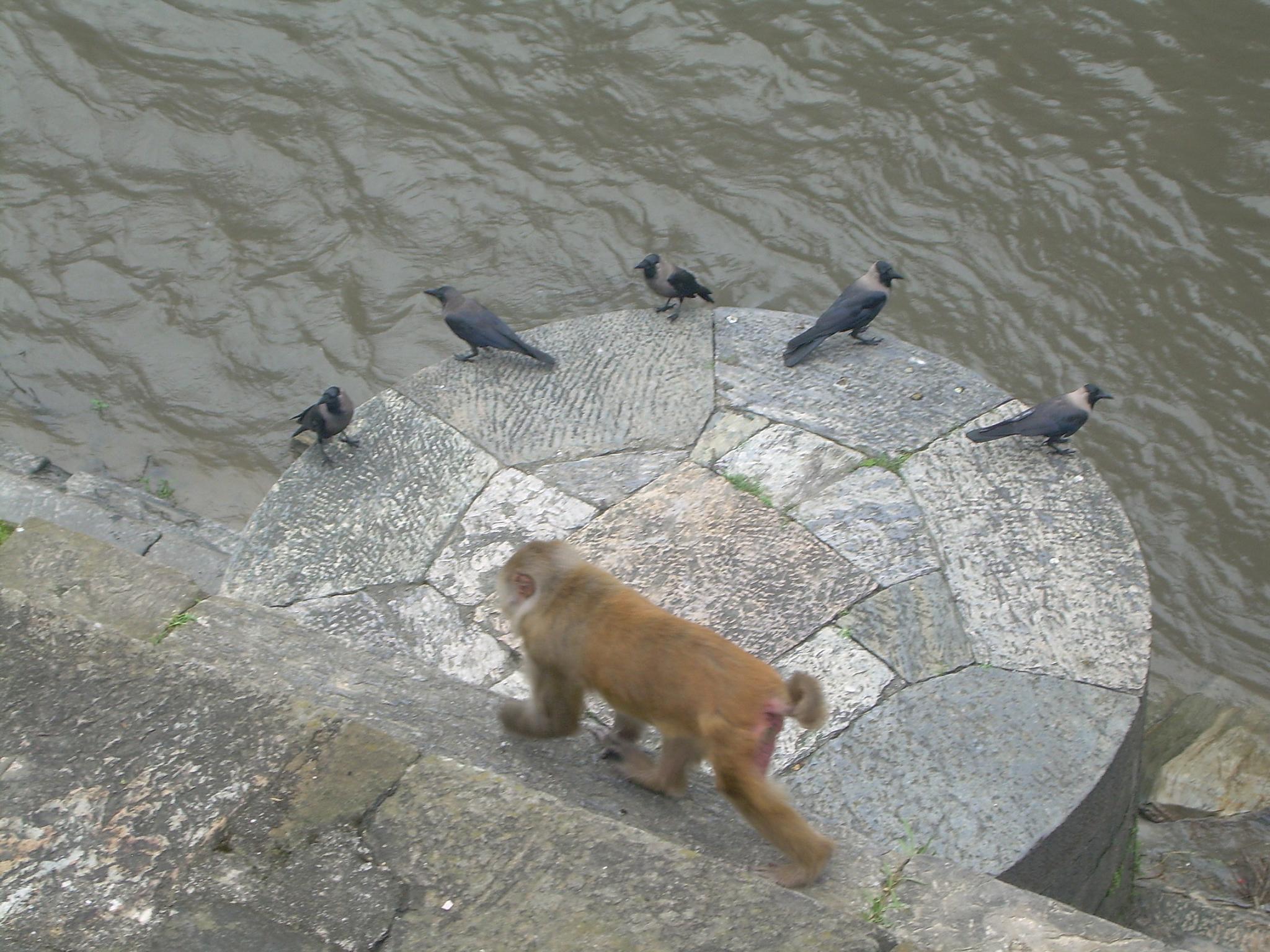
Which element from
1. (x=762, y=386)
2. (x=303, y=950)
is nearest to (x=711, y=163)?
(x=762, y=386)

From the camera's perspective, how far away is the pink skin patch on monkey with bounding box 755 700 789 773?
279 centimetres

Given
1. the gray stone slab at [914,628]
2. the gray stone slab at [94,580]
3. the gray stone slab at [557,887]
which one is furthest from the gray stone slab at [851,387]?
the gray stone slab at [557,887]

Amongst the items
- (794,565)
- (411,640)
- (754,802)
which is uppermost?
(754,802)

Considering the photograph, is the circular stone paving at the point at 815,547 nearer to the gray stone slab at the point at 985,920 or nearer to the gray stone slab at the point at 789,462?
the gray stone slab at the point at 789,462

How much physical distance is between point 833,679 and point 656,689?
1.49 m

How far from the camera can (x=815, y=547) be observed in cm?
473

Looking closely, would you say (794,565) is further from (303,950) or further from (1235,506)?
(1235,506)

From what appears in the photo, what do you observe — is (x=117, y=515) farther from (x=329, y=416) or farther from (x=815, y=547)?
(x=815, y=547)

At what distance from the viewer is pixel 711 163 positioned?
362 inches

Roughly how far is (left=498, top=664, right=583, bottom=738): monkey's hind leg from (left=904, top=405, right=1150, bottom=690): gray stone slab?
6.10ft

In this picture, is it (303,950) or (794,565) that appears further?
(794,565)

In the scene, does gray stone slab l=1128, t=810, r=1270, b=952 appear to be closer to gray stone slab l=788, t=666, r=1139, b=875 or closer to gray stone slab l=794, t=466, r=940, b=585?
gray stone slab l=788, t=666, r=1139, b=875

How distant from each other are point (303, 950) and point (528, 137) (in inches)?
323

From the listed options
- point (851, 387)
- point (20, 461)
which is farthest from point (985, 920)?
point (20, 461)
